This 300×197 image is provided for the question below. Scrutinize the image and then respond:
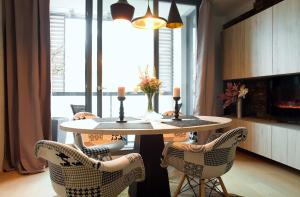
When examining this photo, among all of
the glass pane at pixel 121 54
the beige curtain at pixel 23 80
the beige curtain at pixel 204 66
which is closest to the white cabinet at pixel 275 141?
the beige curtain at pixel 204 66

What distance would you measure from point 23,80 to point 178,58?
2567mm

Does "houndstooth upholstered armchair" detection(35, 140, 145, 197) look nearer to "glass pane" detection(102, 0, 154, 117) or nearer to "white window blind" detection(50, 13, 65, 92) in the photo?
"glass pane" detection(102, 0, 154, 117)

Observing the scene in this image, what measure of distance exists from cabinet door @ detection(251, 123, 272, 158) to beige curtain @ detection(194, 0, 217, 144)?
76 centimetres

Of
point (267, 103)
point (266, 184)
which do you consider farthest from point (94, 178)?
point (267, 103)

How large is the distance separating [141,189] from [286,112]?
239 centimetres

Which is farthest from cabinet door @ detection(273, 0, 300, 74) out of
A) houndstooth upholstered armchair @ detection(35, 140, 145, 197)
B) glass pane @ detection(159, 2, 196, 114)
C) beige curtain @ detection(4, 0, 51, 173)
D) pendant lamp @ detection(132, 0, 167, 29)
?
beige curtain @ detection(4, 0, 51, 173)

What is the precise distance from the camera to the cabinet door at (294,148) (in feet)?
8.85

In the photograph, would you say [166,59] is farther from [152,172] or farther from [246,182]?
[152,172]

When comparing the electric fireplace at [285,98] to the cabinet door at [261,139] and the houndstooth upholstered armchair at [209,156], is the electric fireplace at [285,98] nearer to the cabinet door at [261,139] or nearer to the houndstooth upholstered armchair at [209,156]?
the cabinet door at [261,139]

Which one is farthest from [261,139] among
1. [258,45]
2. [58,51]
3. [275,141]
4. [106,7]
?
[58,51]

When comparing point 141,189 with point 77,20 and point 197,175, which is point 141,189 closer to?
point 197,175

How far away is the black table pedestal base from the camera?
1929 millimetres

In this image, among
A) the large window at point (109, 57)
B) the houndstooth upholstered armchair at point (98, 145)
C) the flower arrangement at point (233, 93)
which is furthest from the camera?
the flower arrangement at point (233, 93)

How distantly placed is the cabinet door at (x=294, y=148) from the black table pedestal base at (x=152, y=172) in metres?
1.66
